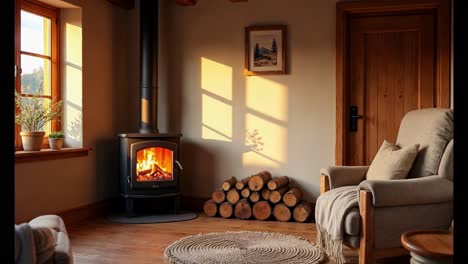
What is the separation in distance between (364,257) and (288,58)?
2.41 metres

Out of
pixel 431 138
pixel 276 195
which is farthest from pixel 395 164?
pixel 276 195

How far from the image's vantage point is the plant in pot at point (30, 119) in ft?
11.9

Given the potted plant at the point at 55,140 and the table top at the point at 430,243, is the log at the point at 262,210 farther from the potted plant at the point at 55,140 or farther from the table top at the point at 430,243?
the table top at the point at 430,243

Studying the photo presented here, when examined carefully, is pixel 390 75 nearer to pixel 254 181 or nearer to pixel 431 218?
pixel 254 181

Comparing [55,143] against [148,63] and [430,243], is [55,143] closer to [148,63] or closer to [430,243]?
[148,63]

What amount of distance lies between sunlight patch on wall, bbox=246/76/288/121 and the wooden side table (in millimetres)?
2681

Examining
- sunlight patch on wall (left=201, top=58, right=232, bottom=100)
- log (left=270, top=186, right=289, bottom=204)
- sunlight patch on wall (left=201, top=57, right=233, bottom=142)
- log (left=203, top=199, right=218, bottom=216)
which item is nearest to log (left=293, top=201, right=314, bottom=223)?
log (left=270, top=186, right=289, bottom=204)

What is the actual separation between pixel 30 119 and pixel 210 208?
1844mm

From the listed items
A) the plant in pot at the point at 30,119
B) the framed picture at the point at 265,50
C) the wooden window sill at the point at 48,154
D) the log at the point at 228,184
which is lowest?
the log at the point at 228,184

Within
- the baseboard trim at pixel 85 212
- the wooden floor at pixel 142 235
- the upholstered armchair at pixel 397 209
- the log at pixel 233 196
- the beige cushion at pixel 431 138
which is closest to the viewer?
the upholstered armchair at pixel 397 209

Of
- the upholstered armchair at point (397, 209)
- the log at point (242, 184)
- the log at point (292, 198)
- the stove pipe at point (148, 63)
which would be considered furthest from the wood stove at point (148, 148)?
the upholstered armchair at point (397, 209)

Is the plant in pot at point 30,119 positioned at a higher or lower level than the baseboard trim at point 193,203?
higher

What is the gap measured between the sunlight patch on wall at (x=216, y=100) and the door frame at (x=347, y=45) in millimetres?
1090

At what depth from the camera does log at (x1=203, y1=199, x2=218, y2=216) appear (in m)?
4.52
